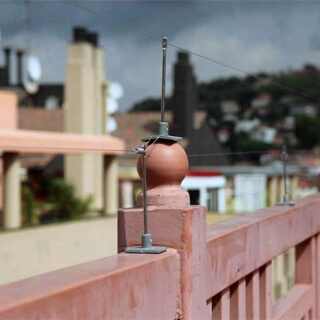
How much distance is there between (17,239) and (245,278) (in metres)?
9.12

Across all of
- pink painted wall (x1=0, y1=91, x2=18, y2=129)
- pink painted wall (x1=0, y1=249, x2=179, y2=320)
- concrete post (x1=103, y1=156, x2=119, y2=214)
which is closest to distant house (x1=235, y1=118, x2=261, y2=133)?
concrete post (x1=103, y1=156, x2=119, y2=214)

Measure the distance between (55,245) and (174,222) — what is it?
1077 centimetres

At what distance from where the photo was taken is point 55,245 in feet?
44.3

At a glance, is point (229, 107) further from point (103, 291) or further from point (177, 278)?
point (103, 291)

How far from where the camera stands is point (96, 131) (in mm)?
24500

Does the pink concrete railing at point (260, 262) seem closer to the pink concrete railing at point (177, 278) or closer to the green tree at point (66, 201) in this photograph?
the pink concrete railing at point (177, 278)

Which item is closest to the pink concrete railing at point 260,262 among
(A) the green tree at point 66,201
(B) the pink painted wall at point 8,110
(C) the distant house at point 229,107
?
(B) the pink painted wall at point 8,110

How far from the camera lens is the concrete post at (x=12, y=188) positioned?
1767cm

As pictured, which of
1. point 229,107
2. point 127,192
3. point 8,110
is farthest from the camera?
point 229,107

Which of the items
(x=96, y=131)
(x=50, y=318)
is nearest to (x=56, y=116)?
(x=96, y=131)

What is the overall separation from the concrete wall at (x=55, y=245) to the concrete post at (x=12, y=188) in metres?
2.76

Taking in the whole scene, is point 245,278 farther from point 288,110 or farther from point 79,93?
point 288,110

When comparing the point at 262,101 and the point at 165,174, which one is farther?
the point at 262,101

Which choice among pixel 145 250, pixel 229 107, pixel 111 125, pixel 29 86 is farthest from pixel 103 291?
pixel 229 107
